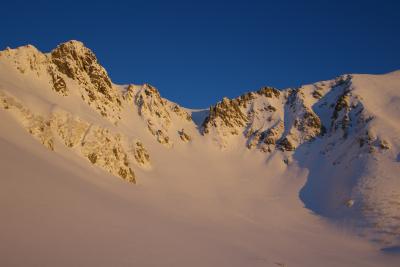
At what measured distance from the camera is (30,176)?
22141mm

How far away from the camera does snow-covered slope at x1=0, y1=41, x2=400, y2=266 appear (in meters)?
20.2

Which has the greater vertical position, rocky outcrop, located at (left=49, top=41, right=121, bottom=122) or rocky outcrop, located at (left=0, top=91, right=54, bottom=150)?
rocky outcrop, located at (left=49, top=41, right=121, bottom=122)

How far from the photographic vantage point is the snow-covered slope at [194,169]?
797 inches

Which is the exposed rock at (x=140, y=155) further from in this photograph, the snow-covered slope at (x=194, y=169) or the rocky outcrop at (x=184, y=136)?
the rocky outcrop at (x=184, y=136)

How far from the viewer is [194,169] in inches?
2788

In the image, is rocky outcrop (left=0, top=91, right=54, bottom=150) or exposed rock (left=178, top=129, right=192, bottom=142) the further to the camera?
→ exposed rock (left=178, top=129, right=192, bottom=142)

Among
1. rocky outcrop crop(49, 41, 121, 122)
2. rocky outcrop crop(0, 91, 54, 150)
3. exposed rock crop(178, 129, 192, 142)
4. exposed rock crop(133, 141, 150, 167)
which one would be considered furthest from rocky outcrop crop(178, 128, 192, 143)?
rocky outcrop crop(0, 91, 54, 150)

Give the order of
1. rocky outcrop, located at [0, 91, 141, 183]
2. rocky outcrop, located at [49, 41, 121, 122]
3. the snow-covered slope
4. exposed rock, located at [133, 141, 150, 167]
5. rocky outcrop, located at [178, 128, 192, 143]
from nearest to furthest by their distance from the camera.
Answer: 1. the snow-covered slope
2. rocky outcrop, located at [0, 91, 141, 183]
3. exposed rock, located at [133, 141, 150, 167]
4. rocky outcrop, located at [49, 41, 121, 122]
5. rocky outcrop, located at [178, 128, 192, 143]

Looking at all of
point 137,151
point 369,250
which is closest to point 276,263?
point 369,250

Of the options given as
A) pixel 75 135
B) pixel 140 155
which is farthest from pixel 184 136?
pixel 75 135

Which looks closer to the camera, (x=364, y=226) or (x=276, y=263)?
(x=276, y=263)

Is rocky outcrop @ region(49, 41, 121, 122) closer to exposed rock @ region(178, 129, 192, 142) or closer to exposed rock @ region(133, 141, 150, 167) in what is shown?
exposed rock @ region(133, 141, 150, 167)

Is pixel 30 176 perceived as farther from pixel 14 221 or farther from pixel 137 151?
pixel 137 151

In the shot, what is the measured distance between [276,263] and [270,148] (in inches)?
2426
